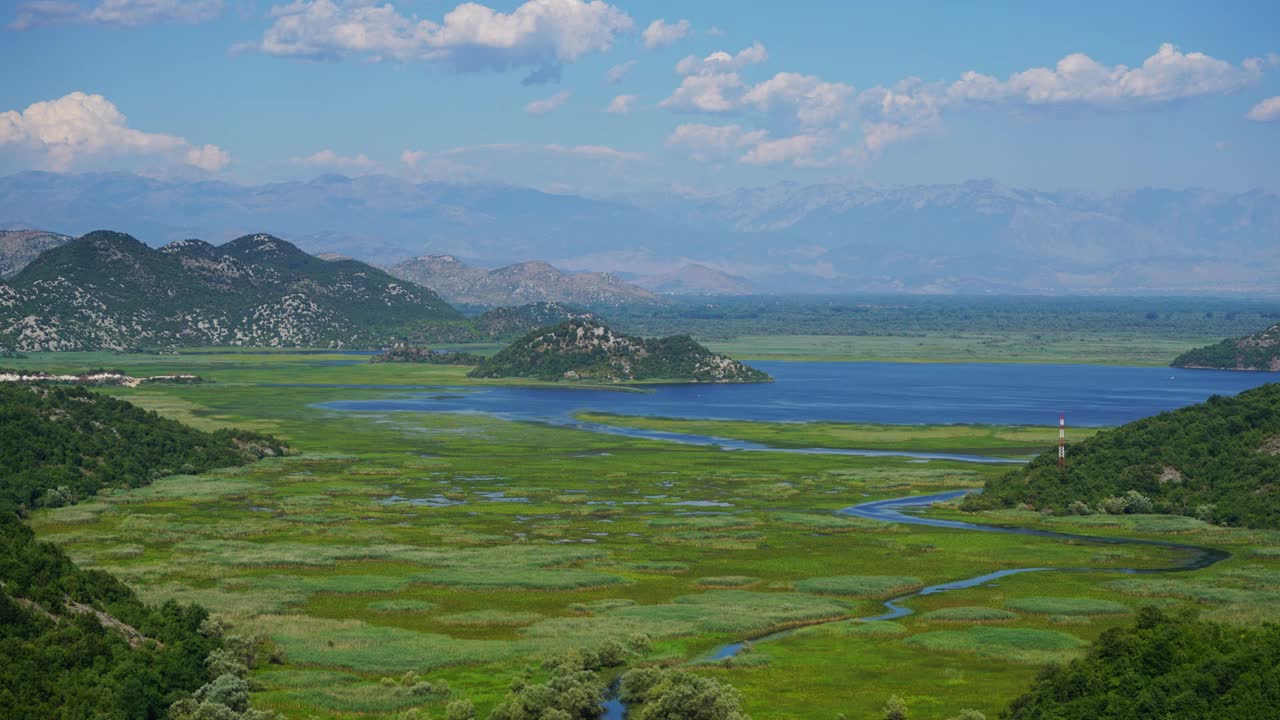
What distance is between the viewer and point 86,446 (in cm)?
12025

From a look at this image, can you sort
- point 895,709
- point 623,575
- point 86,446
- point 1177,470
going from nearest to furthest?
point 895,709
point 623,575
point 1177,470
point 86,446

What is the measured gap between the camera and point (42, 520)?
99312 mm

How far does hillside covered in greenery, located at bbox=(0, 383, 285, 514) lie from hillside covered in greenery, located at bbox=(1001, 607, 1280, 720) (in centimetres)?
7386

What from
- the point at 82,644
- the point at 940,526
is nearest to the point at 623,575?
the point at 940,526

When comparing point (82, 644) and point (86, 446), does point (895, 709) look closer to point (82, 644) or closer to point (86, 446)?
point (82, 644)

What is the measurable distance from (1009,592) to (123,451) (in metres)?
79.6

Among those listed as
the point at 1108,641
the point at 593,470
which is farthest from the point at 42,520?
the point at 1108,641

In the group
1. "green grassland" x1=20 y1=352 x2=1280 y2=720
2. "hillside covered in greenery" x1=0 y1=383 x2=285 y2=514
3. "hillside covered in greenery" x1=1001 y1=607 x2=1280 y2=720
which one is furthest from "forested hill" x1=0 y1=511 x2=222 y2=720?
"hillside covered in greenery" x1=0 y1=383 x2=285 y2=514

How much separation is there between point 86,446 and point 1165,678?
9575 cm

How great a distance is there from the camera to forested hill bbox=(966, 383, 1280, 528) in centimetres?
10319

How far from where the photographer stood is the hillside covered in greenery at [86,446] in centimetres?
10888

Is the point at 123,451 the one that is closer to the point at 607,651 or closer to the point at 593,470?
the point at 593,470

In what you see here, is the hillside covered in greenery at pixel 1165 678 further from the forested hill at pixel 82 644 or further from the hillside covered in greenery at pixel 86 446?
the hillside covered in greenery at pixel 86 446

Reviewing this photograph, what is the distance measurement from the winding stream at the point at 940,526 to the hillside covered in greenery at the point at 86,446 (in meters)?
57.6
